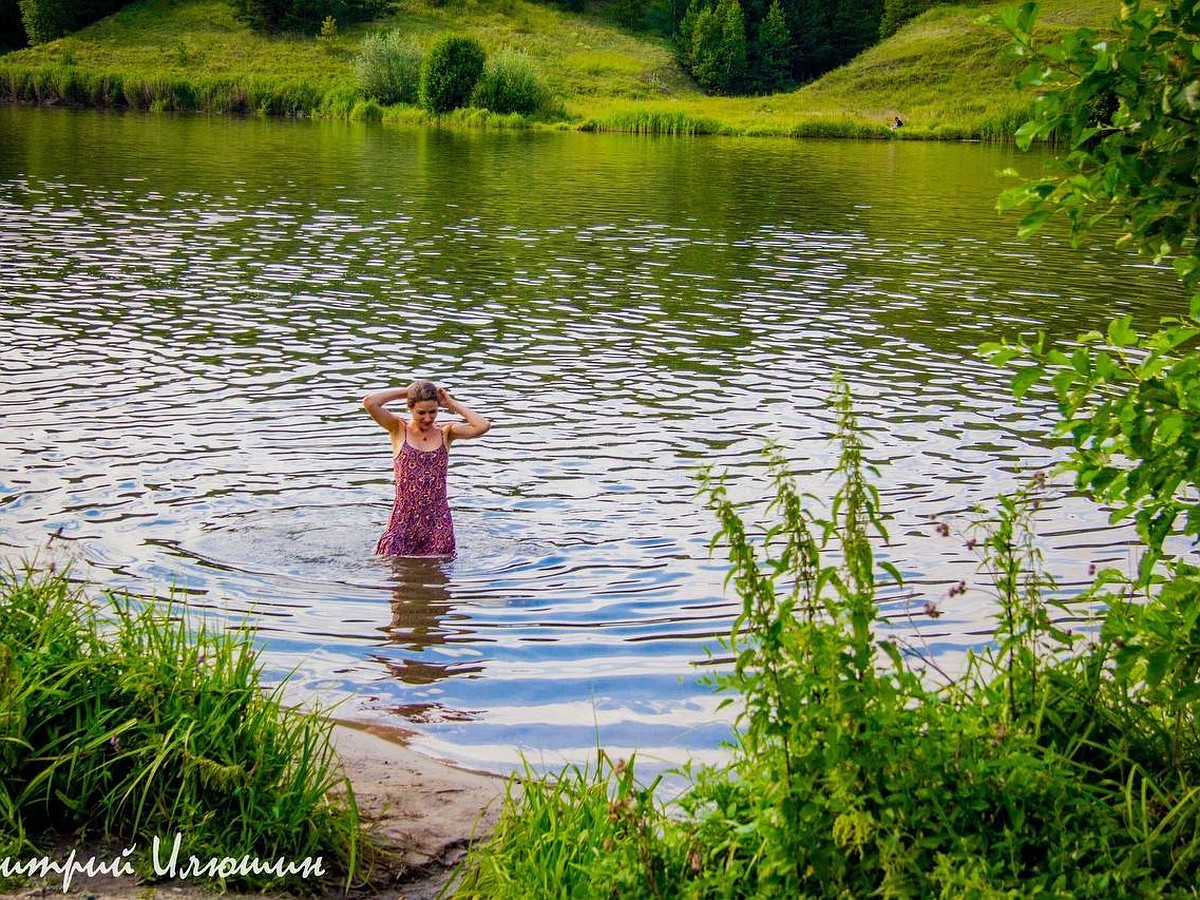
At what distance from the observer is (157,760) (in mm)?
5367

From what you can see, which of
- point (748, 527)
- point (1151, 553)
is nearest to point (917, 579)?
point (748, 527)

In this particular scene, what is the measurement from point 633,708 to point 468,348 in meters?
10.7

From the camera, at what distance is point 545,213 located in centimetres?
3331

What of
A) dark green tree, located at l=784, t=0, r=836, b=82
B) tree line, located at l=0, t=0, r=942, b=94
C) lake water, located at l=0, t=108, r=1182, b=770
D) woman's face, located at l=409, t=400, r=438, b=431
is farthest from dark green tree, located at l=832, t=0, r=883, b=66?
woman's face, located at l=409, t=400, r=438, b=431

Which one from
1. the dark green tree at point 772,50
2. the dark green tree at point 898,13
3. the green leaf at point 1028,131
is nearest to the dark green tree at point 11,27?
the dark green tree at point 772,50

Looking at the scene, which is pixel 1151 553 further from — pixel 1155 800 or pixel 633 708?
pixel 633 708

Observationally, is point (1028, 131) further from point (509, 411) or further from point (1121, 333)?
point (509, 411)

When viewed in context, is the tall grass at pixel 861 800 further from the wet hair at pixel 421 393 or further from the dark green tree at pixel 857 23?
the dark green tree at pixel 857 23

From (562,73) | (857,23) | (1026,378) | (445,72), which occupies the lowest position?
(1026,378)

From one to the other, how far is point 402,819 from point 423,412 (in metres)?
4.87

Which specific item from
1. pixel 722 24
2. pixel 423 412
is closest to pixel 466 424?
pixel 423 412

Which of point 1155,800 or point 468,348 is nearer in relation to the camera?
point 1155,800

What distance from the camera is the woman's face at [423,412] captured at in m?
10.5

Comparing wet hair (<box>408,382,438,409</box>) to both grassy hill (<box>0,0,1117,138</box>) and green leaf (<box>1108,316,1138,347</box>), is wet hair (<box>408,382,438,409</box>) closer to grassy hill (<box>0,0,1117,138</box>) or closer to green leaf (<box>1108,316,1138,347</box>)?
green leaf (<box>1108,316,1138,347</box>)
